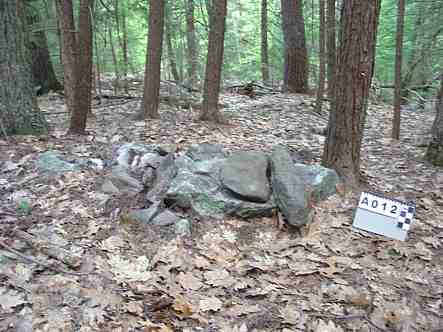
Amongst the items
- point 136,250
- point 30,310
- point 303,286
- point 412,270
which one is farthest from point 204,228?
point 412,270

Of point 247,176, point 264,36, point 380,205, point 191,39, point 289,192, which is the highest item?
point 264,36

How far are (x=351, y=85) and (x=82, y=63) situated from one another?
12.5 feet

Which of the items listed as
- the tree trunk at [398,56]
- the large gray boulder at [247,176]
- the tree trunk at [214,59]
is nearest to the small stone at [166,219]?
the large gray boulder at [247,176]

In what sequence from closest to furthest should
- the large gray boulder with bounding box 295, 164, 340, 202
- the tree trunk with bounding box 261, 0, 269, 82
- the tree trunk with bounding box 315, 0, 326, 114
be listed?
the large gray boulder with bounding box 295, 164, 340, 202 < the tree trunk with bounding box 315, 0, 326, 114 < the tree trunk with bounding box 261, 0, 269, 82

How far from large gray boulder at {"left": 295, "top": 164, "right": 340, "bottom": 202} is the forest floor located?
4.2 inches

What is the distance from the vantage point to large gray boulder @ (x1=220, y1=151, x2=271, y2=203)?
13.1 feet

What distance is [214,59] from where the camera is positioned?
6867mm

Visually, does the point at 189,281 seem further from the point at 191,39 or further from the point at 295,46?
the point at 191,39

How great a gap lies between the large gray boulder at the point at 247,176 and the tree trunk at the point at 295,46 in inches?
Answer: 258

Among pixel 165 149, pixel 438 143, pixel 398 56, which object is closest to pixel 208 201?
pixel 165 149

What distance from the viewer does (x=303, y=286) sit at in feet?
10.6

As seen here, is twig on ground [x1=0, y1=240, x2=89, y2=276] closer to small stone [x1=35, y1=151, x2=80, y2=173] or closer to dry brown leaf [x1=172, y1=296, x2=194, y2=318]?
dry brown leaf [x1=172, y1=296, x2=194, y2=318]

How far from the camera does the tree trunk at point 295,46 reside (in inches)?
397

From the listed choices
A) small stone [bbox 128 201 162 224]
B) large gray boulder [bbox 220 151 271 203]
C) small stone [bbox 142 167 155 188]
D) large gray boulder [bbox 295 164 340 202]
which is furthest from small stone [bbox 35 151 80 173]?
large gray boulder [bbox 295 164 340 202]
